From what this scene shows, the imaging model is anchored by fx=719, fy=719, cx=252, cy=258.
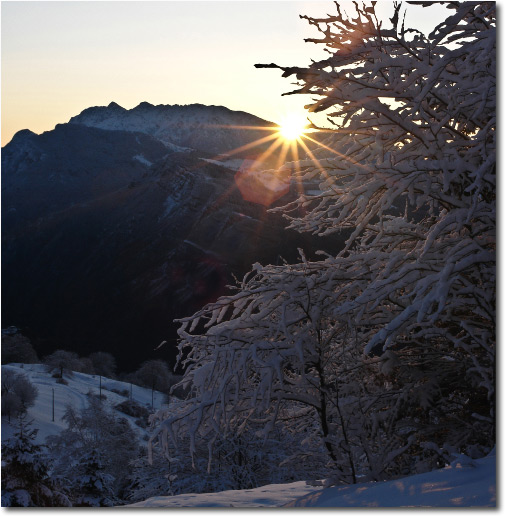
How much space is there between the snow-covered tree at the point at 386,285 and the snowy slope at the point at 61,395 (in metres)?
56.0

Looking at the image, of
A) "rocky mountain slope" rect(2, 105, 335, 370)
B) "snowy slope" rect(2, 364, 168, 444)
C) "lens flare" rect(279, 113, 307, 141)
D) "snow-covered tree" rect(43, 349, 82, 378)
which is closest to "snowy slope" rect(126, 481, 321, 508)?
"lens flare" rect(279, 113, 307, 141)

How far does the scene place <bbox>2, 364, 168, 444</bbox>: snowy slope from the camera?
2621 inches

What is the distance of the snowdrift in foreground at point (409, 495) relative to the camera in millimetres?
4559

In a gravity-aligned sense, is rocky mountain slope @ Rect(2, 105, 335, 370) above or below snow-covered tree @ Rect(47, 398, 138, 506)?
above

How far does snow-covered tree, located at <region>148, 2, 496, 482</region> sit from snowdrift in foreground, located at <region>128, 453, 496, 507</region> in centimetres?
60

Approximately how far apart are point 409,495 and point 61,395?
253 feet

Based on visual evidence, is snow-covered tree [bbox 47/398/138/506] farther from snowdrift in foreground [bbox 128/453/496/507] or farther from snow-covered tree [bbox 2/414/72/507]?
snowdrift in foreground [bbox 128/453/496/507]

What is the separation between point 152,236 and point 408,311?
18643cm

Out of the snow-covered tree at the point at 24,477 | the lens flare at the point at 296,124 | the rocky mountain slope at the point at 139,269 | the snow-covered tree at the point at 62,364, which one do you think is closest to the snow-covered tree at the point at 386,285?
the lens flare at the point at 296,124

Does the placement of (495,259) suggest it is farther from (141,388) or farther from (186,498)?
(141,388)

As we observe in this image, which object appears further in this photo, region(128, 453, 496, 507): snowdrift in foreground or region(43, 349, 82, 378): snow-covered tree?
region(43, 349, 82, 378): snow-covered tree

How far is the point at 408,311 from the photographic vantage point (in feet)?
17.9

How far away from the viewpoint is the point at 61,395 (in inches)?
3056

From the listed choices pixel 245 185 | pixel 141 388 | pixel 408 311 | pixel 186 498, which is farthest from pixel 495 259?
pixel 245 185
